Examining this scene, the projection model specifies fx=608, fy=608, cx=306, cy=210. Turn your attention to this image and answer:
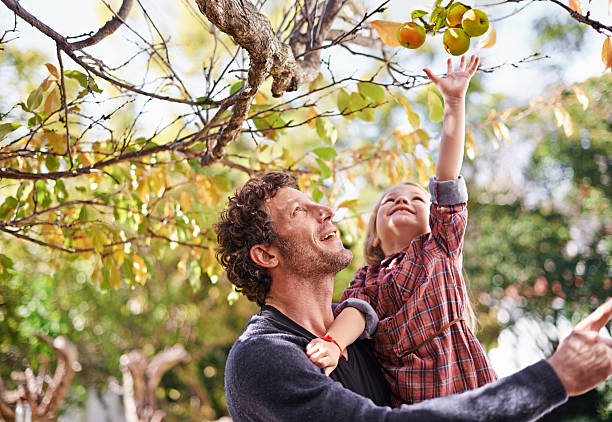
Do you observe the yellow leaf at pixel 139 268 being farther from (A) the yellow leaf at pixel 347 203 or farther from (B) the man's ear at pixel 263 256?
(B) the man's ear at pixel 263 256

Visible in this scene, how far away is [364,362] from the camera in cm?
173

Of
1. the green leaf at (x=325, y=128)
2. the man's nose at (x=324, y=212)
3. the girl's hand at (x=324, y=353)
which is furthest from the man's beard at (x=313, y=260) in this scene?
the green leaf at (x=325, y=128)

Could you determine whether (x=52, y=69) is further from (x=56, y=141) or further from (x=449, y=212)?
(x=449, y=212)

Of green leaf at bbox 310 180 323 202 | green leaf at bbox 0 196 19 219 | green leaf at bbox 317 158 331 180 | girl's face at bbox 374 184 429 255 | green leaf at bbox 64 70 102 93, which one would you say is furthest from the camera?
green leaf at bbox 310 180 323 202

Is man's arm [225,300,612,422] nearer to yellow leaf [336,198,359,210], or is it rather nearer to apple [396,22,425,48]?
apple [396,22,425,48]

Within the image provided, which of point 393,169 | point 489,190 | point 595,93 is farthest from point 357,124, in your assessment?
point 393,169

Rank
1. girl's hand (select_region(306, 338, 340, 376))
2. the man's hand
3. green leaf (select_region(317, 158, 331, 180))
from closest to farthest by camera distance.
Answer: the man's hand < girl's hand (select_region(306, 338, 340, 376)) < green leaf (select_region(317, 158, 331, 180))

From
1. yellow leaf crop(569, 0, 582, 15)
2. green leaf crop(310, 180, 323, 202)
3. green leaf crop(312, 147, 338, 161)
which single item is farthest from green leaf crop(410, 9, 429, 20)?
green leaf crop(310, 180, 323, 202)

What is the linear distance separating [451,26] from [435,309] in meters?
0.76

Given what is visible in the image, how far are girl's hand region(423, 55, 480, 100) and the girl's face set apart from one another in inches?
19.3

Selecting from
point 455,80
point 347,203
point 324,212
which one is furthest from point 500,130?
point 324,212

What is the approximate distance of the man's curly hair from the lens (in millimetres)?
1747

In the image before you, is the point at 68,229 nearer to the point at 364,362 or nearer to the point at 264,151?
the point at 264,151

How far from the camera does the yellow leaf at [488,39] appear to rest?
5.08 feet
